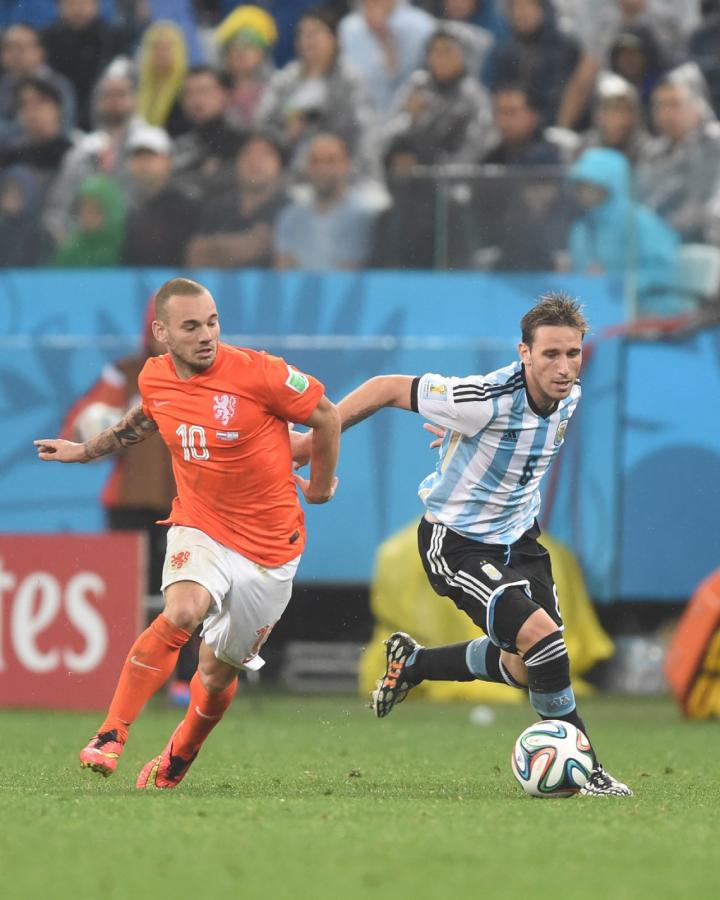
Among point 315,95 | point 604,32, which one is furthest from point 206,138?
point 604,32

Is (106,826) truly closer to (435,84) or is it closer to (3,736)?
(3,736)

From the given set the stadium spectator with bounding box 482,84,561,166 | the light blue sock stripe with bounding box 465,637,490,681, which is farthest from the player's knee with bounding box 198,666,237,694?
the stadium spectator with bounding box 482,84,561,166

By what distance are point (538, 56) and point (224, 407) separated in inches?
332

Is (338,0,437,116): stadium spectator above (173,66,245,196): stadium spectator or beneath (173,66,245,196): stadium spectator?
above

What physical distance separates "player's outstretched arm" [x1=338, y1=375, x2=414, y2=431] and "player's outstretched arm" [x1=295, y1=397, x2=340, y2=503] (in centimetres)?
12

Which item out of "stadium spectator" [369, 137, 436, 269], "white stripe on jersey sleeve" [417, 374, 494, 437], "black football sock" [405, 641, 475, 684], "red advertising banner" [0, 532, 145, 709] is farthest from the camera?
"stadium spectator" [369, 137, 436, 269]

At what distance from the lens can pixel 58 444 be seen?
Result: 7285 millimetres

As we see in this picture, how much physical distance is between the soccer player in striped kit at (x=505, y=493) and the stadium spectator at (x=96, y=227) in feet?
22.3

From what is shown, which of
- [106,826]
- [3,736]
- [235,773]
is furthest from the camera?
[3,736]

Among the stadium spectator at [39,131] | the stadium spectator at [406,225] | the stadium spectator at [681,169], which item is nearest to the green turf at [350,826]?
the stadium spectator at [681,169]

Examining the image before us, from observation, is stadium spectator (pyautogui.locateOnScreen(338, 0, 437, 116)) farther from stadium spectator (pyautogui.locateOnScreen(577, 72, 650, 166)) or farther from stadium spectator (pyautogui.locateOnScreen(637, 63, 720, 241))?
stadium spectator (pyautogui.locateOnScreen(637, 63, 720, 241))

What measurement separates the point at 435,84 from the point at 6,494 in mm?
4710

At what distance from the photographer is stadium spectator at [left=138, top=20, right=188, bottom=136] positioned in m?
15.1

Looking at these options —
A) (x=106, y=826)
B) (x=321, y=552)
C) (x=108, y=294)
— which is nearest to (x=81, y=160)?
(x=108, y=294)
